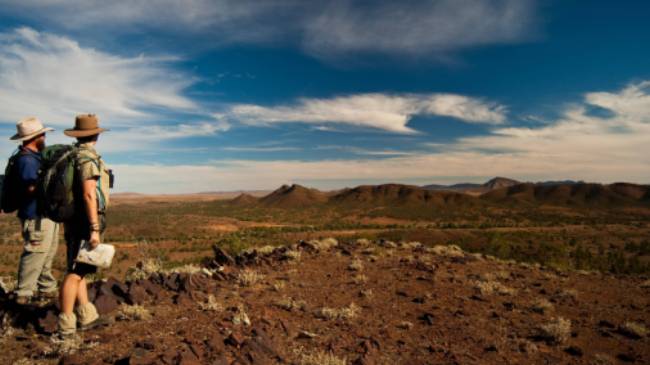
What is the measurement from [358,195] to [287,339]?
90626 millimetres

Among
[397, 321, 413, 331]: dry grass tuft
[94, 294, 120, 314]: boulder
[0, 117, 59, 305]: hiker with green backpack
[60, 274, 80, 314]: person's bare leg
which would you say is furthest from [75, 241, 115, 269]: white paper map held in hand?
[397, 321, 413, 331]: dry grass tuft

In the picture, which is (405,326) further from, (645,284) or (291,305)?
(645,284)

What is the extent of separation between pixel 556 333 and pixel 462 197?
81.8 metres

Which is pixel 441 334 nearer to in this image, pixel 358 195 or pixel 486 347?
pixel 486 347

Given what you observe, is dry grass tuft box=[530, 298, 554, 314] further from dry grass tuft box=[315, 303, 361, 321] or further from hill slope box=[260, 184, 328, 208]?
hill slope box=[260, 184, 328, 208]

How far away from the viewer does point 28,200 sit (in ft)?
16.2

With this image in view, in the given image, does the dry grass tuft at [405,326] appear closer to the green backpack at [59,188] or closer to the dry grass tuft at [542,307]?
the dry grass tuft at [542,307]

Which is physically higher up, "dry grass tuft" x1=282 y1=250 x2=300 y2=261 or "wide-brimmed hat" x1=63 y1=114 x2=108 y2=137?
"wide-brimmed hat" x1=63 y1=114 x2=108 y2=137

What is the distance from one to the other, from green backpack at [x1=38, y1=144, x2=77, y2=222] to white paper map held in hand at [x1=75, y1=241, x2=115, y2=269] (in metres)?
0.41

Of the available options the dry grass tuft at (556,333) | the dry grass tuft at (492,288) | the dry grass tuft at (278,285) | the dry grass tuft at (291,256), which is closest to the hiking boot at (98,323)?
the dry grass tuft at (278,285)

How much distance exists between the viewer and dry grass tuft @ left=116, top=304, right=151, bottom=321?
527cm

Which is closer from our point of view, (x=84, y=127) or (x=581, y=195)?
(x=84, y=127)

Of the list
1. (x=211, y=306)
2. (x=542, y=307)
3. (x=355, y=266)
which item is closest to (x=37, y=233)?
(x=211, y=306)

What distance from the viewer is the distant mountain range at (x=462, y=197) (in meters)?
80.1
